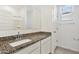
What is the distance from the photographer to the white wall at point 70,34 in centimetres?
129

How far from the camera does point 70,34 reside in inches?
51.3

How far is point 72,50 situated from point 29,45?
56 cm

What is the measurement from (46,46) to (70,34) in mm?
357

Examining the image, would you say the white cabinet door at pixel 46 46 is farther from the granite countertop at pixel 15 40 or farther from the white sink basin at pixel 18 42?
the white sink basin at pixel 18 42

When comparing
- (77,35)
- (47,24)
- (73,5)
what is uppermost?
(73,5)

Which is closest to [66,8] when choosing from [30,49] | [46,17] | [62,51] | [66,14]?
[66,14]

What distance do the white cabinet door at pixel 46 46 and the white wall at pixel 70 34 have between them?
0.14 meters

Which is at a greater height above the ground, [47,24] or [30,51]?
[47,24]

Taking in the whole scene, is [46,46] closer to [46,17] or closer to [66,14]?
[46,17]

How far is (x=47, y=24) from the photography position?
4.28 feet

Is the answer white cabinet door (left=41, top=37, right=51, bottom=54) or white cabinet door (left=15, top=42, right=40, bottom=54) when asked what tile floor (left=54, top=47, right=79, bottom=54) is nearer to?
white cabinet door (left=41, top=37, right=51, bottom=54)

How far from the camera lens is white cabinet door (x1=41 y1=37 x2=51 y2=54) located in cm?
133
